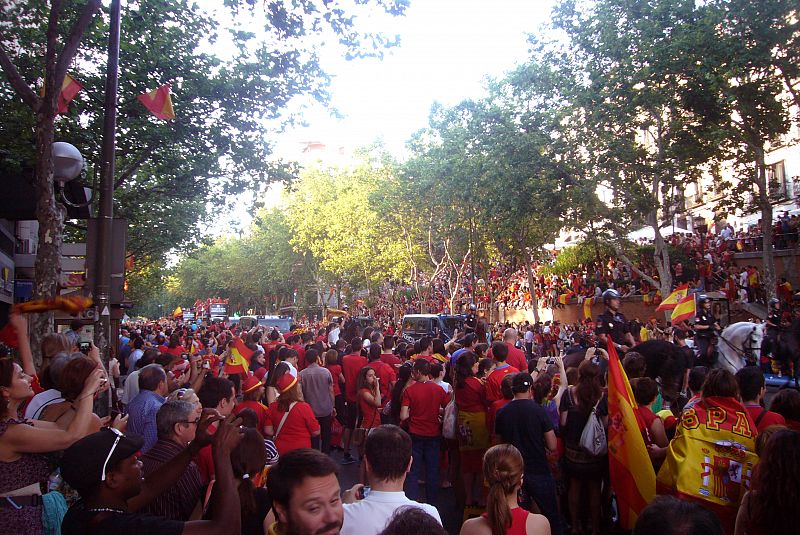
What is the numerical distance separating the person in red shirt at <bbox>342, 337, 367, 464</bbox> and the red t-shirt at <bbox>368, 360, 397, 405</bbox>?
794 mm

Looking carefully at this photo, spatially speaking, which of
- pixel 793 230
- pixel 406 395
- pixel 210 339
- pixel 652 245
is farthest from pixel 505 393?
pixel 652 245

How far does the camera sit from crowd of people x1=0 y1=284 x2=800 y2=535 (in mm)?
2939

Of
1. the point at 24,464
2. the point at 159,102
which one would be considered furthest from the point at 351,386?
the point at 24,464

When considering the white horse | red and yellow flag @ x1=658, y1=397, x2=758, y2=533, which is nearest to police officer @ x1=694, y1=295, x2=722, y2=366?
the white horse

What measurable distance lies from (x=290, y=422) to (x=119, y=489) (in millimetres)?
3766

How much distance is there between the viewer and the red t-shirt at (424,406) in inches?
301

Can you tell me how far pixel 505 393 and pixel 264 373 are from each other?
4483 mm

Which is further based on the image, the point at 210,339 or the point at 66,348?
the point at 210,339

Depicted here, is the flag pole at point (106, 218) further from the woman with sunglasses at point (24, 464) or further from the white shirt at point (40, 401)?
the woman with sunglasses at point (24, 464)

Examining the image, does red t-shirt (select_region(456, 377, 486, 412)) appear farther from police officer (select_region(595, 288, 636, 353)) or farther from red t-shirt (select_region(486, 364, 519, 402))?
police officer (select_region(595, 288, 636, 353))

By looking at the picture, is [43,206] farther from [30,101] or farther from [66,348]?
[66,348]

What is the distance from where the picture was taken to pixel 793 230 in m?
24.4

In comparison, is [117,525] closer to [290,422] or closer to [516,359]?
[290,422]

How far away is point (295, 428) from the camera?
6.72 m
